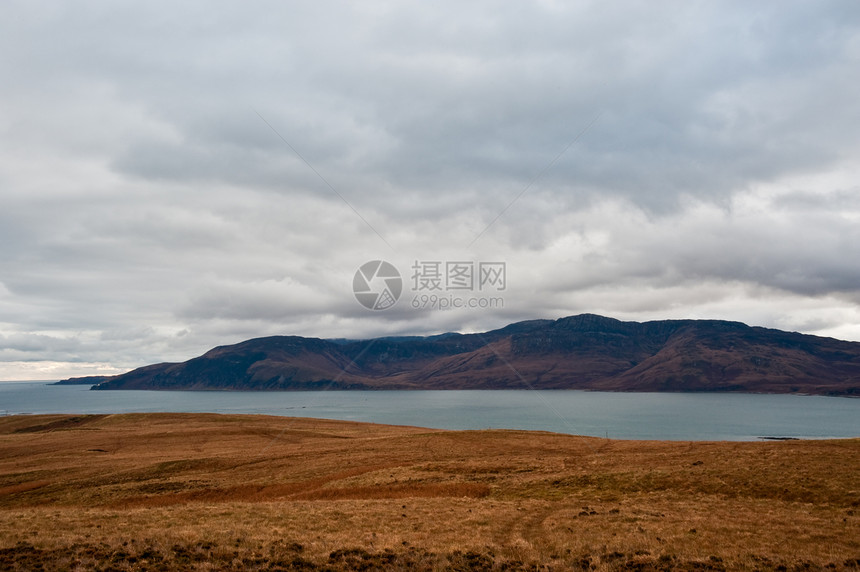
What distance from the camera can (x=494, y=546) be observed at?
789 inches

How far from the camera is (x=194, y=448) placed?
6669 cm

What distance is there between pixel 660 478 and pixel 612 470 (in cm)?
403

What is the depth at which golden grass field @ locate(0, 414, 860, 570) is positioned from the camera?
18281 mm

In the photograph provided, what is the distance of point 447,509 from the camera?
26906mm

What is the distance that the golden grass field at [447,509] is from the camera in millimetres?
18281

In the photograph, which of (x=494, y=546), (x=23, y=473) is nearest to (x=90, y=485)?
(x=23, y=473)

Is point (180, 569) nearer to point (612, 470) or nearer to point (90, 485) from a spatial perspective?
point (612, 470)

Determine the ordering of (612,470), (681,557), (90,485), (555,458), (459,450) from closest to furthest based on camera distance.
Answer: (681,557), (612,470), (90,485), (555,458), (459,450)

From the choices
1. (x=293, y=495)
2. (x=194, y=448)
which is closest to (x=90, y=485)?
(x=293, y=495)

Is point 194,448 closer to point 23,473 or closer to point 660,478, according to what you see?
point 23,473

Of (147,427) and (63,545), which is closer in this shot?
(63,545)

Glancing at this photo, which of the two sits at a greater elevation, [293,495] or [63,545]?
[63,545]

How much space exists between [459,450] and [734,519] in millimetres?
31693

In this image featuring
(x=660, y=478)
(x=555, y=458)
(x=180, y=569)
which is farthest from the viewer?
(x=555, y=458)
